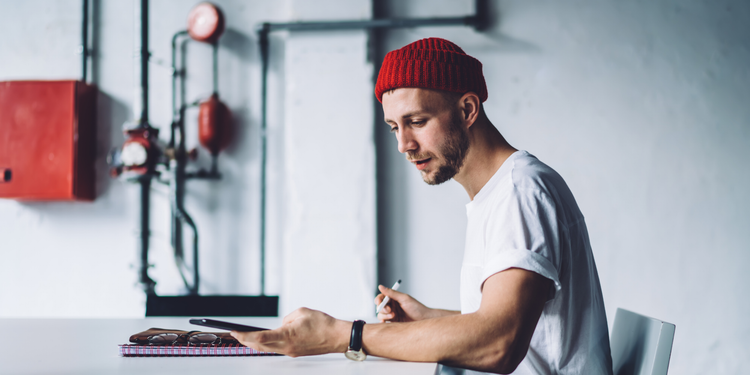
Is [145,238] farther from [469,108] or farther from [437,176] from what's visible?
[469,108]

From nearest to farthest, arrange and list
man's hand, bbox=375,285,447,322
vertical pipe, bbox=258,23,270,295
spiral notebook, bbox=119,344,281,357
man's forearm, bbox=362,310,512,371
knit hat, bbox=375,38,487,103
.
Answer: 1. man's forearm, bbox=362,310,512,371
2. spiral notebook, bbox=119,344,281,357
3. knit hat, bbox=375,38,487,103
4. man's hand, bbox=375,285,447,322
5. vertical pipe, bbox=258,23,270,295

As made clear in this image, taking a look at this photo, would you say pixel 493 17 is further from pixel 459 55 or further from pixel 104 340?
pixel 104 340

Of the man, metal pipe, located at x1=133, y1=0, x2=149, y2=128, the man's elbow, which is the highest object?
metal pipe, located at x1=133, y1=0, x2=149, y2=128

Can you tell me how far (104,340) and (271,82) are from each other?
71.6 inches

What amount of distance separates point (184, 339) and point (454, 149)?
2.40 ft

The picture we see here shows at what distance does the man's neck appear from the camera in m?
1.15

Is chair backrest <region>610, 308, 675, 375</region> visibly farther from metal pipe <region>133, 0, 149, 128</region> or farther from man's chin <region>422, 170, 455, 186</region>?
metal pipe <region>133, 0, 149, 128</region>

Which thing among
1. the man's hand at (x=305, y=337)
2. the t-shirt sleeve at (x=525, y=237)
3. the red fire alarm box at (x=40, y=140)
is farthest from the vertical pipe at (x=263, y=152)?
the t-shirt sleeve at (x=525, y=237)

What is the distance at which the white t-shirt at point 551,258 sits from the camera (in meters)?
0.88

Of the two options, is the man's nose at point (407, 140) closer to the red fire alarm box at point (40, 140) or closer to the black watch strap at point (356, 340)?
the black watch strap at point (356, 340)

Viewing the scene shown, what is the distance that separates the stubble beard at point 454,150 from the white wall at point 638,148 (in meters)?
1.45

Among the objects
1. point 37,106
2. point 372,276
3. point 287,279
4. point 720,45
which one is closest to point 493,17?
point 720,45

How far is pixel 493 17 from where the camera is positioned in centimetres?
262

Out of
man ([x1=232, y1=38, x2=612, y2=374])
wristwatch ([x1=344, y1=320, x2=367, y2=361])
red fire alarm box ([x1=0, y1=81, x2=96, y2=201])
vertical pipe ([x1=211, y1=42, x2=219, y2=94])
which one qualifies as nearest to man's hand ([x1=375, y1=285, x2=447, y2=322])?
man ([x1=232, y1=38, x2=612, y2=374])
